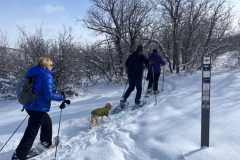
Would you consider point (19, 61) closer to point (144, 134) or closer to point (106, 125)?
point (106, 125)

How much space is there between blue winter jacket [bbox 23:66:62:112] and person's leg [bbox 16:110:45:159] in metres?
0.12

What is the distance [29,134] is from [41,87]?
840 mm

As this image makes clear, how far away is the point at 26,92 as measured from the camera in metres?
3.43

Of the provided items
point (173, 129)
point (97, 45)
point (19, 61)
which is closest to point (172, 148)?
point (173, 129)

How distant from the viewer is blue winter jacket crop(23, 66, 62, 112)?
135 inches

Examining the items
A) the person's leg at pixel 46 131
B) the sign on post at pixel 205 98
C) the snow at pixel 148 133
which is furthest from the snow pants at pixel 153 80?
the person's leg at pixel 46 131

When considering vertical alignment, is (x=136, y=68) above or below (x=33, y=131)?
above

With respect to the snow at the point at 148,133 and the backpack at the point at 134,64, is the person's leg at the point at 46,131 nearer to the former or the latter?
the snow at the point at 148,133

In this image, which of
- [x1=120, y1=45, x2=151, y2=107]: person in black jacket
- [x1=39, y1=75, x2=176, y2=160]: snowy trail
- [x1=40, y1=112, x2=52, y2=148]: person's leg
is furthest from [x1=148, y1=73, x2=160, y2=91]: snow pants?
[x1=40, y1=112, x2=52, y2=148]: person's leg

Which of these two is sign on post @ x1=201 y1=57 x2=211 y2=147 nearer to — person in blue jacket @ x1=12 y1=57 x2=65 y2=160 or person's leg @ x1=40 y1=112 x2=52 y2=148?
person in blue jacket @ x1=12 y1=57 x2=65 y2=160

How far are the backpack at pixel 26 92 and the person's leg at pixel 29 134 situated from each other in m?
0.24

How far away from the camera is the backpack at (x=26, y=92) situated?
3.42 meters

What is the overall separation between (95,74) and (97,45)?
98.9 inches

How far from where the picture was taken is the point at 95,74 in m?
14.3
